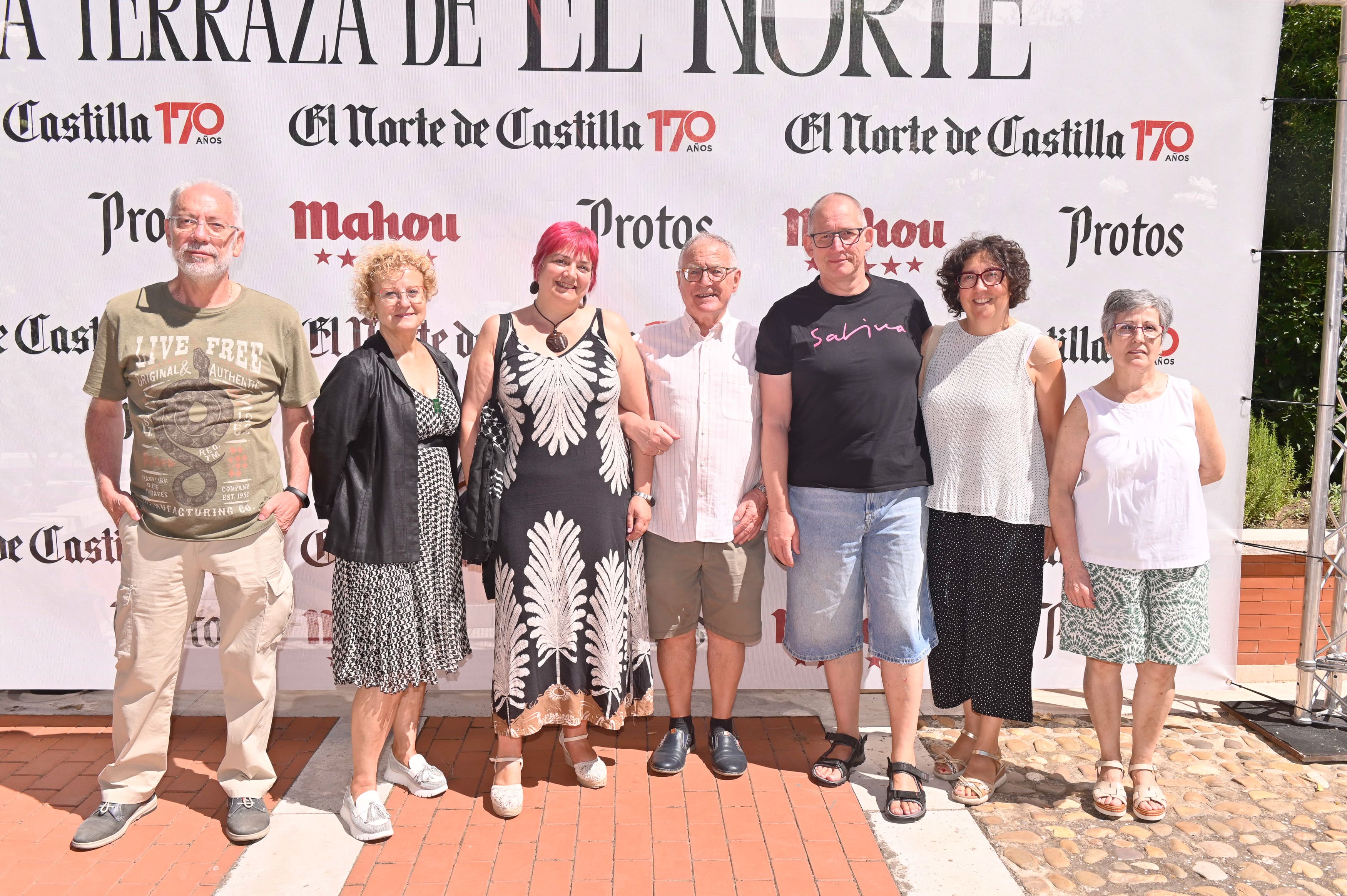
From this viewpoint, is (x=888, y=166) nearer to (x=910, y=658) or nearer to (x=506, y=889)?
(x=910, y=658)

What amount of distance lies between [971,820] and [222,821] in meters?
2.68

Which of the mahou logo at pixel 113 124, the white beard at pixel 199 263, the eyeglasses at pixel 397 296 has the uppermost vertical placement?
the mahou logo at pixel 113 124

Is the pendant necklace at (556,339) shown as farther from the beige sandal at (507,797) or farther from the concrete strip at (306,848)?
the concrete strip at (306,848)

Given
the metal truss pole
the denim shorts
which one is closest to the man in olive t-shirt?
the denim shorts

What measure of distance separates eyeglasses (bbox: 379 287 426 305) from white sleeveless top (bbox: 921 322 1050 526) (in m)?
1.84

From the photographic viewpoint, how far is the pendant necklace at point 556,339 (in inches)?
129

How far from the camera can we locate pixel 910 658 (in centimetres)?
341

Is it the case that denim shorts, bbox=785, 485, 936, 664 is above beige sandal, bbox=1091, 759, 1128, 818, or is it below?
above

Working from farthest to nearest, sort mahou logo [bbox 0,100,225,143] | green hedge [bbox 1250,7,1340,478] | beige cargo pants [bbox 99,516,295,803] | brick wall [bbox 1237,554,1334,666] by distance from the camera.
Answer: green hedge [bbox 1250,7,1340,478]
brick wall [bbox 1237,554,1334,666]
mahou logo [bbox 0,100,225,143]
beige cargo pants [bbox 99,516,295,803]

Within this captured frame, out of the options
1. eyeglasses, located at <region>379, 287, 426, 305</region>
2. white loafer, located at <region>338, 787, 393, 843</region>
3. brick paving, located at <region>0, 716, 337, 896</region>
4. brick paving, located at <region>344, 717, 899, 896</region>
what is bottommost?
brick paving, located at <region>0, 716, 337, 896</region>

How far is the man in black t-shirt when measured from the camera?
3307 mm

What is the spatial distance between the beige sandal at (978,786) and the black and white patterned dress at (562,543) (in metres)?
1.29

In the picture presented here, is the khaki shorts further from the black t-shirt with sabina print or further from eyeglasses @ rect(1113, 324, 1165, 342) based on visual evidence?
eyeglasses @ rect(1113, 324, 1165, 342)

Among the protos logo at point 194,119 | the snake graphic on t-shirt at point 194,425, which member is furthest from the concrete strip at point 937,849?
the protos logo at point 194,119
